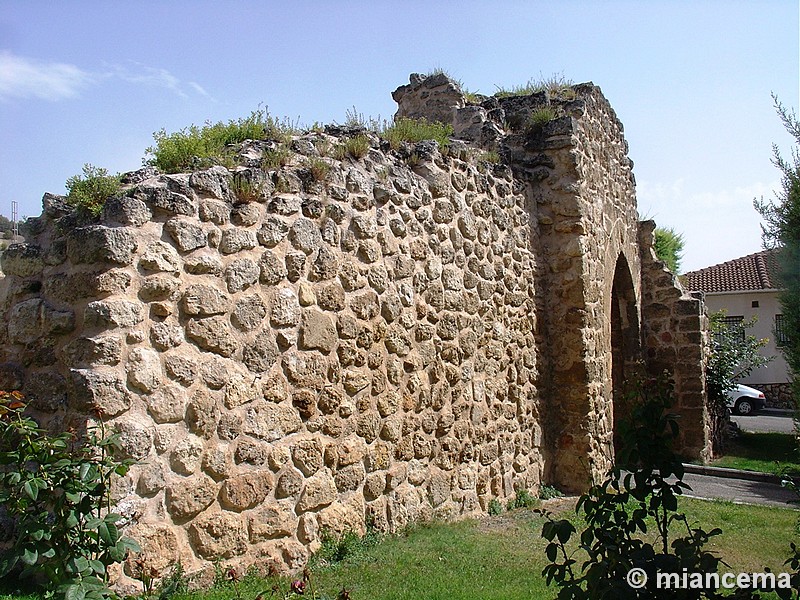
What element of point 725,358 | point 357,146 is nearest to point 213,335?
point 357,146

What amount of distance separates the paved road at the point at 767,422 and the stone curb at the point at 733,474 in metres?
6.06

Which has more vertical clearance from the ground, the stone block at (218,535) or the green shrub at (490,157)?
the green shrub at (490,157)

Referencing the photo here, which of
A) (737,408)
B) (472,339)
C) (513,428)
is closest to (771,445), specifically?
(513,428)

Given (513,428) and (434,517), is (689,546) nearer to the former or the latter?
(434,517)

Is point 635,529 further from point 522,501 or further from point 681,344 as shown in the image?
point 681,344

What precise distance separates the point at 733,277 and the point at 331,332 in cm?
2421

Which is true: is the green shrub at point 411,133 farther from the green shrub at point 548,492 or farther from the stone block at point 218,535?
the green shrub at point 548,492

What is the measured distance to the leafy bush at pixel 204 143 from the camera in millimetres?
4285

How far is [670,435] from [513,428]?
418 centimetres

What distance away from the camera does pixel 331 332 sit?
4.78m

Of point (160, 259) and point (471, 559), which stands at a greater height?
point (160, 259)

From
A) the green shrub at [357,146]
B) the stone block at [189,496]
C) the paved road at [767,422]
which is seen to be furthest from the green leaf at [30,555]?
the paved road at [767,422]
